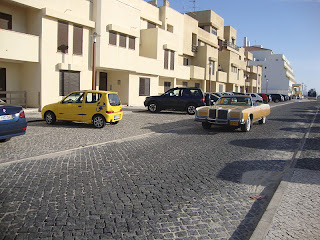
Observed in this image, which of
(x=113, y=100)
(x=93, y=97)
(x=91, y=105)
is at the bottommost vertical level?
(x=91, y=105)

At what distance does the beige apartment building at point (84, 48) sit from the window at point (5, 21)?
56mm

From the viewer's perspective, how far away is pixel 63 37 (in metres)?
19.9

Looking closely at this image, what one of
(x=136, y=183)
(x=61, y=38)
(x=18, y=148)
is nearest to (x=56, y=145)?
(x=18, y=148)

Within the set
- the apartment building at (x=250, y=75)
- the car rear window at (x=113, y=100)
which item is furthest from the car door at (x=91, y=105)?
the apartment building at (x=250, y=75)

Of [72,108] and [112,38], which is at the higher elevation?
[112,38]

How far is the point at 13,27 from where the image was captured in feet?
60.4

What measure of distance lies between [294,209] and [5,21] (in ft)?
61.8

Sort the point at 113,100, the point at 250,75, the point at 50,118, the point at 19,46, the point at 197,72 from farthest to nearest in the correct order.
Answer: the point at 250,75
the point at 197,72
the point at 19,46
the point at 50,118
the point at 113,100

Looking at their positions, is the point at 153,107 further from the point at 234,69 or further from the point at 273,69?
the point at 273,69

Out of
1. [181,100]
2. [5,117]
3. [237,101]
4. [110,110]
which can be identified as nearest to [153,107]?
[181,100]

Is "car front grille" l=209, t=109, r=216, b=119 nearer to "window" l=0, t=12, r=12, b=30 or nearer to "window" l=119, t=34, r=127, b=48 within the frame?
"window" l=0, t=12, r=12, b=30

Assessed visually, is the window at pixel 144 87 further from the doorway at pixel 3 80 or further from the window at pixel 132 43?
the doorway at pixel 3 80

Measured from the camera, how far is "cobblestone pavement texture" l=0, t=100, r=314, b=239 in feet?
12.5

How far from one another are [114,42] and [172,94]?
6553 mm
